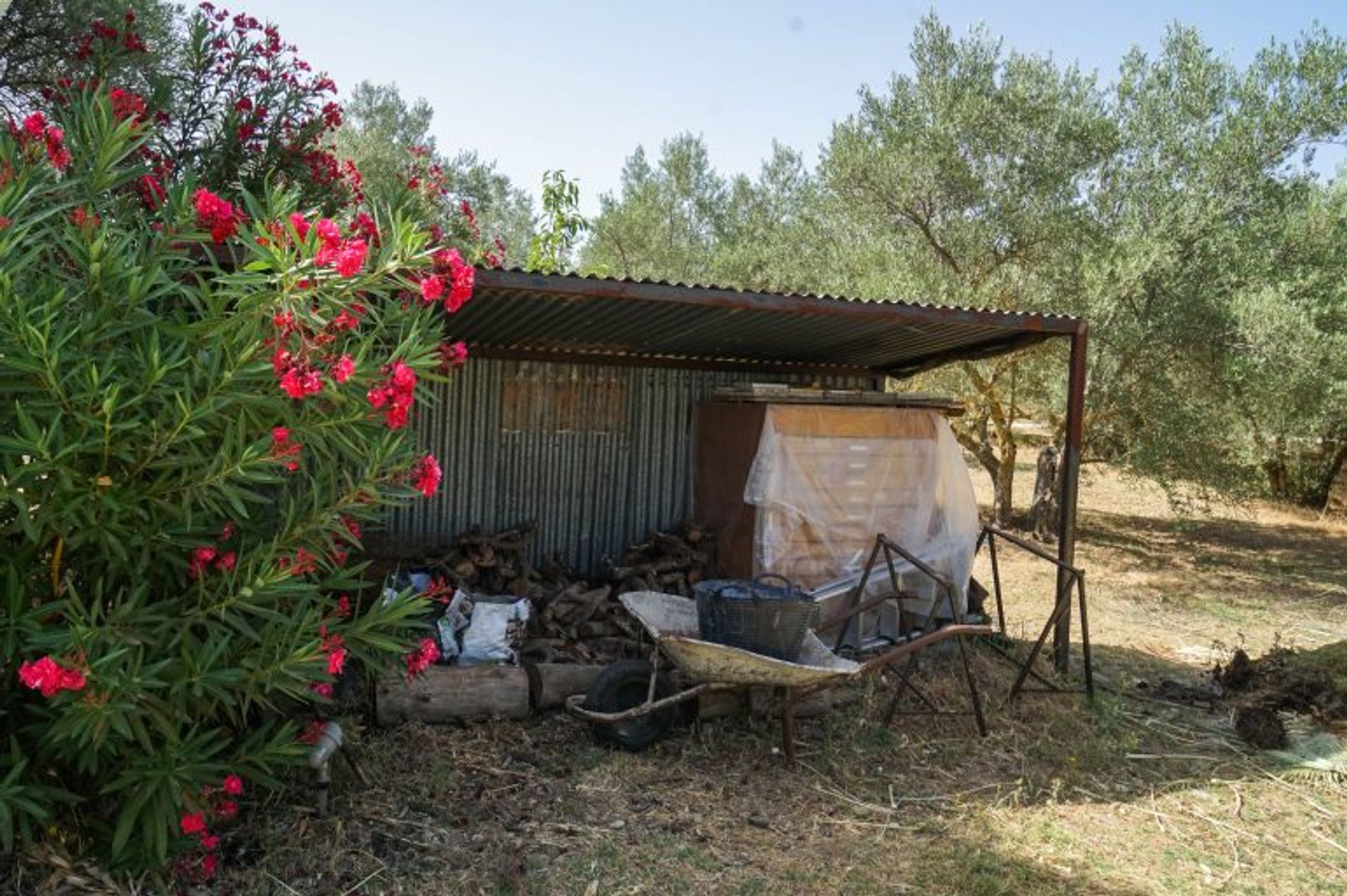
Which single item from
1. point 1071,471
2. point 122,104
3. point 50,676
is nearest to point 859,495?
point 1071,471

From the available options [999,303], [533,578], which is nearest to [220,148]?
[533,578]

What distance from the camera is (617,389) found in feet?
24.1

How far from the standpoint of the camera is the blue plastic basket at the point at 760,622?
481cm

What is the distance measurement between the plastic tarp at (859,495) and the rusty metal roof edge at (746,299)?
111 cm

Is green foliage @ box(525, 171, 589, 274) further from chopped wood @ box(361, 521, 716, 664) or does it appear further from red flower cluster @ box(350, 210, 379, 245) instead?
red flower cluster @ box(350, 210, 379, 245)

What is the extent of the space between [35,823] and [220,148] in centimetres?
413

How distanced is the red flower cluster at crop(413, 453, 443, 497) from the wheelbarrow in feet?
5.25

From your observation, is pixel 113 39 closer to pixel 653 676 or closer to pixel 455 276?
pixel 455 276

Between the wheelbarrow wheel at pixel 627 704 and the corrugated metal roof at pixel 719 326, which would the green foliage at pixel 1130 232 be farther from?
the wheelbarrow wheel at pixel 627 704

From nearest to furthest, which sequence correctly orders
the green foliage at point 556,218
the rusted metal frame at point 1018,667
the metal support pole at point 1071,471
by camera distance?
the rusted metal frame at point 1018,667
the metal support pole at point 1071,471
the green foliage at point 556,218

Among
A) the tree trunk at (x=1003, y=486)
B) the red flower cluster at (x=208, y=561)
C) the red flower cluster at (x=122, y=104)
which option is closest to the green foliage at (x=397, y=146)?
the tree trunk at (x=1003, y=486)

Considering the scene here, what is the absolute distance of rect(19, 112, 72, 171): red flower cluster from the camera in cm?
314

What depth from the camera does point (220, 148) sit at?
19.4 feet

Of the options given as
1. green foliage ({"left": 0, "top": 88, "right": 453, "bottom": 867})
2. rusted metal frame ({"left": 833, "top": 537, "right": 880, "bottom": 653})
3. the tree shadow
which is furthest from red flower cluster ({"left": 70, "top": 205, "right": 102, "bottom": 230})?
the tree shadow
